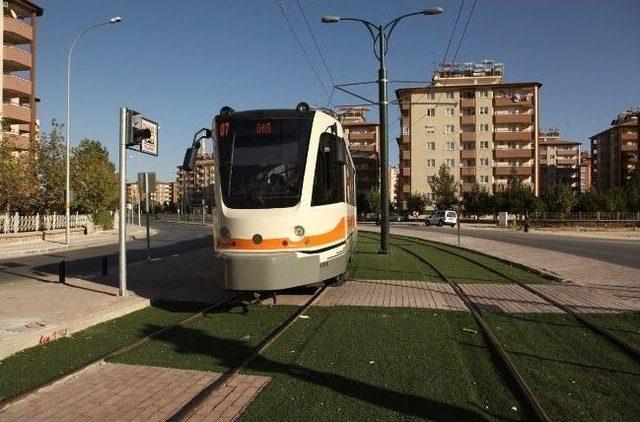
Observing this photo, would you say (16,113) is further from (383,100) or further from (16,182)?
(383,100)

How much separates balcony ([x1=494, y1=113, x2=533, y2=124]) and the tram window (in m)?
91.2

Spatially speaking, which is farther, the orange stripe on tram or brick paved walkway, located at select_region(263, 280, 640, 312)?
brick paved walkway, located at select_region(263, 280, 640, 312)

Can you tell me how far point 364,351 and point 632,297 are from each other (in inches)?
257

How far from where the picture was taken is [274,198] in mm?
8977

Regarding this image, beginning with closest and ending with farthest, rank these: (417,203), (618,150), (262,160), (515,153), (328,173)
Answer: (262,160) → (328,173) → (417,203) → (515,153) → (618,150)

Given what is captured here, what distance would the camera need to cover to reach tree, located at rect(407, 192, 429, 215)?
9000 cm

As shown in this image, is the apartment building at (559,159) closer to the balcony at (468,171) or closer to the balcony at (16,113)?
the balcony at (468,171)

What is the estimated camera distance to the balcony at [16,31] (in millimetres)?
Result: 52622

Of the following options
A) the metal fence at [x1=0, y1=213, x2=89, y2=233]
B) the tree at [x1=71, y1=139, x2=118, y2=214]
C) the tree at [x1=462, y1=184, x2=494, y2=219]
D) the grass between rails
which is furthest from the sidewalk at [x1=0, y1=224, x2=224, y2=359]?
the tree at [x1=462, y1=184, x2=494, y2=219]

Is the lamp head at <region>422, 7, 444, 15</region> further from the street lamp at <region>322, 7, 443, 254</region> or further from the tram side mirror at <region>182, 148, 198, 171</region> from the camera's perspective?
the tram side mirror at <region>182, 148, 198, 171</region>

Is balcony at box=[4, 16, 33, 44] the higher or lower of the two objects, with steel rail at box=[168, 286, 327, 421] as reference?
higher

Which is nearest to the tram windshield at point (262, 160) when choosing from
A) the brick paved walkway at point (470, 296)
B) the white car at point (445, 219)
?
the brick paved walkway at point (470, 296)

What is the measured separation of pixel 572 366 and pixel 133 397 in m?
4.21

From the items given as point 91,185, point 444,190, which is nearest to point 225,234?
point 91,185
